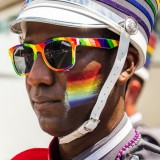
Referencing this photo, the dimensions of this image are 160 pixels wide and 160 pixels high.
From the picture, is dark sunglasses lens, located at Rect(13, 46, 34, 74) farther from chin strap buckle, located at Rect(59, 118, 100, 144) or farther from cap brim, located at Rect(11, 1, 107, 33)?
chin strap buckle, located at Rect(59, 118, 100, 144)

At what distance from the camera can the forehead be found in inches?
93.1

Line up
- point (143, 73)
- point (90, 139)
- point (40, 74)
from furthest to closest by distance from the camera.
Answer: point (143, 73) → point (90, 139) → point (40, 74)

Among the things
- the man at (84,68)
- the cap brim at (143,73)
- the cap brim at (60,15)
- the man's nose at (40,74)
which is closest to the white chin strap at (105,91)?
the man at (84,68)

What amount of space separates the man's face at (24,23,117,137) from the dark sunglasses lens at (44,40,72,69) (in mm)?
33

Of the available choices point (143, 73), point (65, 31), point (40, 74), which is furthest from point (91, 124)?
point (143, 73)

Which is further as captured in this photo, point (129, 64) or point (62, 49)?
point (129, 64)

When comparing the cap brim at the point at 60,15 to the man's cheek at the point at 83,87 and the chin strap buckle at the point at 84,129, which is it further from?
the chin strap buckle at the point at 84,129

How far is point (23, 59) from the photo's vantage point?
2.50m

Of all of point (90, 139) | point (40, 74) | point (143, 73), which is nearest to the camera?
point (40, 74)

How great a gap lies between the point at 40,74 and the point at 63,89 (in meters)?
0.12

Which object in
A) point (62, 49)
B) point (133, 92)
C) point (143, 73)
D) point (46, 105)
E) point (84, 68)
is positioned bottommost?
point (133, 92)

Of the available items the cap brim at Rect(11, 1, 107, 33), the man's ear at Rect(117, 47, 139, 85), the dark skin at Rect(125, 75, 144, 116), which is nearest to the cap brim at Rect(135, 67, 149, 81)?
the dark skin at Rect(125, 75, 144, 116)

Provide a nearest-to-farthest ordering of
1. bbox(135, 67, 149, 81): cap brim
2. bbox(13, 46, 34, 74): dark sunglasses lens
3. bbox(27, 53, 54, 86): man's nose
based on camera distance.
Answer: bbox(27, 53, 54, 86): man's nose < bbox(13, 46, 34, 74): dark sunglasses lens < bbox(135, 67, 149, 81): cap brim

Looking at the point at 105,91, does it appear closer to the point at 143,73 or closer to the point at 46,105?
the point at 46,105
